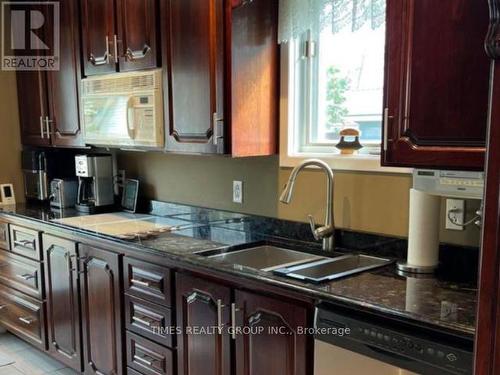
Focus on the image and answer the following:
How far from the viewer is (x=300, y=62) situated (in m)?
2.36

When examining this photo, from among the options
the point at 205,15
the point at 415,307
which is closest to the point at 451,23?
the point at 415,307

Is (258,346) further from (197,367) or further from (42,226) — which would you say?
(42,226)

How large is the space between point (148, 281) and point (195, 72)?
0.94 metres

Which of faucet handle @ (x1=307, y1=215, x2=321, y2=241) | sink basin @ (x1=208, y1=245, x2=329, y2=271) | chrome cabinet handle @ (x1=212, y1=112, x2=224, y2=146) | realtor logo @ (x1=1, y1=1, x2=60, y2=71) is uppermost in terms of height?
realtor logo @ (x1=1, y1=1, x2=60, y2=71)

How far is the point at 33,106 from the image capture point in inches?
133

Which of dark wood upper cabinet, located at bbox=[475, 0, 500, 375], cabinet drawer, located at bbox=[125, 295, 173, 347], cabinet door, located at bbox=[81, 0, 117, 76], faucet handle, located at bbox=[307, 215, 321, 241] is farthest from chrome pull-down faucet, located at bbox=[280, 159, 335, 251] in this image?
cabinet door, located at bbox=[81, 0, 117, 76]

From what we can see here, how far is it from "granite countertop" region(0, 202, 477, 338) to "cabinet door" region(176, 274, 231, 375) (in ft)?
0.33

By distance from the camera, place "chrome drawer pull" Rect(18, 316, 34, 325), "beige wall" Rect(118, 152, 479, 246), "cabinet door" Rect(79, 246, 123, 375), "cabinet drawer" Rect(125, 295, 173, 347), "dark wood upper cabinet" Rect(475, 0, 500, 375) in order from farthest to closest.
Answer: "chrome drawer pull" Rect(18, 316, 34, 325), "cabinet door" Rect(79, 246, 123, 375), "cabinet drawer" Rect(125, 295, 173, 347), "beige wall" Rect(118, 152, 479, 246), "dark wood upper cabinet" Rect(475, 0, 500, 375)

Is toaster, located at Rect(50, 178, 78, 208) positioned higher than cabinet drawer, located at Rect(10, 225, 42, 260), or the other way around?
toaster, located at Rect(50, 178, 78, 208)

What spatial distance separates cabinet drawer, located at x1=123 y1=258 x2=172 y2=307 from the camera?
6.92ft

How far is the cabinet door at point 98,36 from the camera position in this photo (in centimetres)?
262

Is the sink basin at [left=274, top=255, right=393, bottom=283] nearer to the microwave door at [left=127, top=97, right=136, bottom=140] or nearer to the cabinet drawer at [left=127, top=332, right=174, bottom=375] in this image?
the cabinet drawer at [left=127, top=332, right=174, bottom=375]

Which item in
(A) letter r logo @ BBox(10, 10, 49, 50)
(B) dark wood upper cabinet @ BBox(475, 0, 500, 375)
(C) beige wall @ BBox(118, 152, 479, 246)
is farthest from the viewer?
(A) letter r logo @ BBox(10, 10, 49, 50)

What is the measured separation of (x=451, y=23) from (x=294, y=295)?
3.09ft
